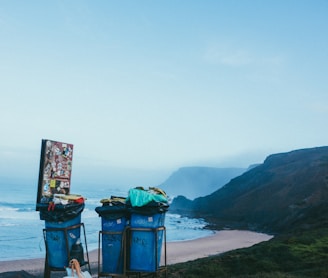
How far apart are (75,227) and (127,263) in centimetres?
112

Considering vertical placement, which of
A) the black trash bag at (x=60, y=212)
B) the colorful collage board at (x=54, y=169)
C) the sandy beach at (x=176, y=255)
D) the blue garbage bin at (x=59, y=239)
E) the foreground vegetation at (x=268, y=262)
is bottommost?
the sandy beach at (x=176, y=255)

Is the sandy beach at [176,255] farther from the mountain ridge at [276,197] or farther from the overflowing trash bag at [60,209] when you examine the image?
the overflowing trash bag at [60,209]

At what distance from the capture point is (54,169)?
7707mm

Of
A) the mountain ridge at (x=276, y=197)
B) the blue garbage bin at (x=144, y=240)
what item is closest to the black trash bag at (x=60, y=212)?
the blue garbage bin at (x=144, y=240)

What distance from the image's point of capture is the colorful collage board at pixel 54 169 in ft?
24.4

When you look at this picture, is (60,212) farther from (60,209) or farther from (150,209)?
(150,209)

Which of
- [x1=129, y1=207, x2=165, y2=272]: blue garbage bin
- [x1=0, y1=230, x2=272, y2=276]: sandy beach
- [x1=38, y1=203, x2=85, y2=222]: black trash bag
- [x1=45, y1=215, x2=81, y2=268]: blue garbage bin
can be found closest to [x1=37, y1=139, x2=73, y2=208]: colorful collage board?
[x1=38, y1=203, x2=85, y2=222]: black trash bag

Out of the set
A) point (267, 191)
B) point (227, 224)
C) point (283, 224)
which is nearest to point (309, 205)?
point (283, 224)

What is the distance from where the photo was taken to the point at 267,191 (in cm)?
6575

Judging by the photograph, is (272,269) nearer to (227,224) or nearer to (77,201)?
(77,201)

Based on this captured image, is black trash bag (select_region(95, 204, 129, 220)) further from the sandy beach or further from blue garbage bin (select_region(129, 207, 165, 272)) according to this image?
the sandy beach

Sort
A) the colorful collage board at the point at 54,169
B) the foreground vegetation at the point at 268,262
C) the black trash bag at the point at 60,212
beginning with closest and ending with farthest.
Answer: the black trash bag at the point at 60,212
the colorful collage board at the point at 54,169
the foreground vegetation at the point at 268,262

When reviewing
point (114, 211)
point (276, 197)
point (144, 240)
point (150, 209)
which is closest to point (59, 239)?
point (114, 211)

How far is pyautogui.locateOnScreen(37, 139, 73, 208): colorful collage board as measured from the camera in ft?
24.4
